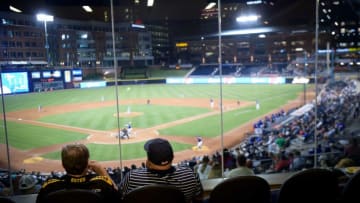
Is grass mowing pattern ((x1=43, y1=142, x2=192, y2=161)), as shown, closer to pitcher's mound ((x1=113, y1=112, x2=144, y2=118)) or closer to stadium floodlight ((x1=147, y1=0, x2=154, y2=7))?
stadium floodlight ((x1=147, y1=0, x2=154, y2=7))

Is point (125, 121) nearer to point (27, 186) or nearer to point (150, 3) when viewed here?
point (150, 3)

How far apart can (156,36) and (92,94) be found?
561 inches

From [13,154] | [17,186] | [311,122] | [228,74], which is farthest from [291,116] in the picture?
[228,74]

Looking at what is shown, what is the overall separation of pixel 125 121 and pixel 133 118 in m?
0.57

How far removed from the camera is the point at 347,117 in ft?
27.5

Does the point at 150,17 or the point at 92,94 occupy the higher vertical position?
the point at 150,17

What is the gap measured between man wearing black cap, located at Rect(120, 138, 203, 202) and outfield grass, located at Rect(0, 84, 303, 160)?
20.1 feet

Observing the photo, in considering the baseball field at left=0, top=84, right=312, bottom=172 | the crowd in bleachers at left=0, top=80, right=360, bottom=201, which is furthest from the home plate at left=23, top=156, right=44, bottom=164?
the crowd in bleachers at left=0, top=80, right=360, bottom=201

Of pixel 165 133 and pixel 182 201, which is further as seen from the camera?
pixel 165 133

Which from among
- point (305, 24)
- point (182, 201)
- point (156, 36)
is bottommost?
point (182, 201)

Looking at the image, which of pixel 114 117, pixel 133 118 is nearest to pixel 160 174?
pixel 133 118

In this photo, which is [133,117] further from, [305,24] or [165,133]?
[305,24]

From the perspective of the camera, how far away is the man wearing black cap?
4.97ft

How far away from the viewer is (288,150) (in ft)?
21.2
